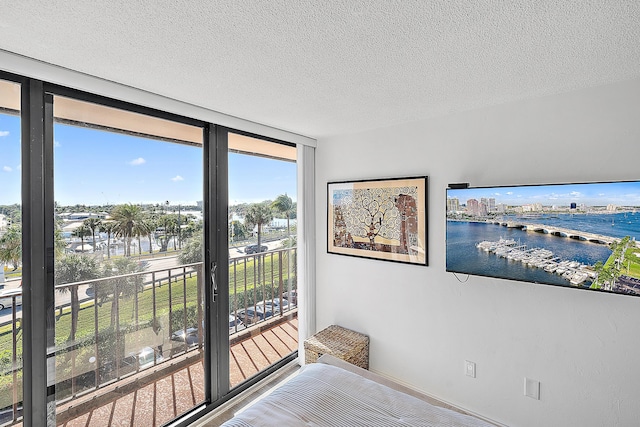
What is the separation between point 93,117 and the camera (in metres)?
1.90

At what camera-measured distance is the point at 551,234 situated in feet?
6.20

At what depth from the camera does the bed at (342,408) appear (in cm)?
145

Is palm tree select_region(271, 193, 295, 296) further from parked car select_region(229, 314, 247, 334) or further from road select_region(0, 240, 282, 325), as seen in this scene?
parked car select_region(229, 314, 247, 334)

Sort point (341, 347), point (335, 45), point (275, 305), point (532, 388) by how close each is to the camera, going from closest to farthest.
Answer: point (335, 45), point (532, 388), point (341, 347), point (275, 305)

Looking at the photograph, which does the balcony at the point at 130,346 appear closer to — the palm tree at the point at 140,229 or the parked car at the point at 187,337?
the parked car at the point at 187,337

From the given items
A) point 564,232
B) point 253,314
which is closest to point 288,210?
point 253,314

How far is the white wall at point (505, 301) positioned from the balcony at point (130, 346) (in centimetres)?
141

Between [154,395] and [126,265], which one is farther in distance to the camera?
[154,395]

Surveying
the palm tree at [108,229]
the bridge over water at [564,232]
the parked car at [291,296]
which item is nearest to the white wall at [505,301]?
the bridge over water at [564,232]

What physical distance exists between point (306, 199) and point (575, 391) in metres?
2.55

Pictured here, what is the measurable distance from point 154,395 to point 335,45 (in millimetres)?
2615

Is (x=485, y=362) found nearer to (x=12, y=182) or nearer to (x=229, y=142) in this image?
(x=229, y=142)

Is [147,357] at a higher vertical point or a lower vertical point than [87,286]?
lower

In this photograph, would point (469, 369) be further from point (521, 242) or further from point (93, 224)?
point (93, 224)
